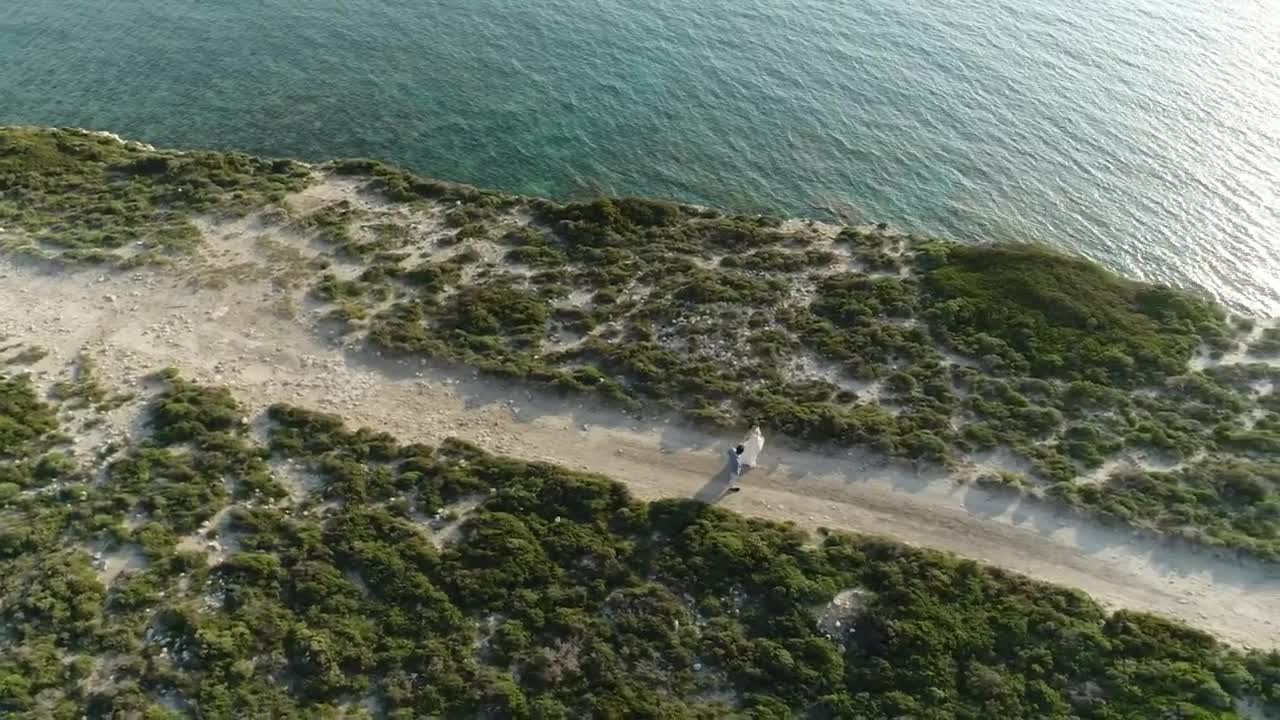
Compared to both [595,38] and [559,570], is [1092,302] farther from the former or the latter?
[595,38]

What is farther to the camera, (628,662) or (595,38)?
(595,38)

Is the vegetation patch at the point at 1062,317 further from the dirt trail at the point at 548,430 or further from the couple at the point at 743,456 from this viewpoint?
the couple at the point at 743,456

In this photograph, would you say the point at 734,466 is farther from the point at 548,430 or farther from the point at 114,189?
the point at 114,189

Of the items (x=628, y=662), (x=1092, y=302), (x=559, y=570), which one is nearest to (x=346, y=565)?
(x=559, y=570)

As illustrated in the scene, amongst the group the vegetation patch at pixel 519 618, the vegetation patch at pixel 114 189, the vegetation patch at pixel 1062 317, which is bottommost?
the vegetation patch at pixel 519 618

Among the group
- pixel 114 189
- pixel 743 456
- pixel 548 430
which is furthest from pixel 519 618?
pixel 114 189

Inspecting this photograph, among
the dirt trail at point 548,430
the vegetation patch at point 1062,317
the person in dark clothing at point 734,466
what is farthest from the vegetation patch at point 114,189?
the vegetation patch at point 1062,317

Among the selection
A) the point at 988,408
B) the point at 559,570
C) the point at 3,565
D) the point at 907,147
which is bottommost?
the point at 3,565
